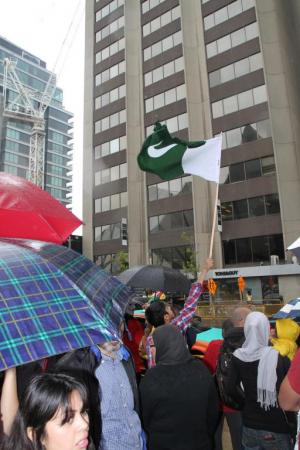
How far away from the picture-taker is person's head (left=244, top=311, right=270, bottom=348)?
10.9 ft

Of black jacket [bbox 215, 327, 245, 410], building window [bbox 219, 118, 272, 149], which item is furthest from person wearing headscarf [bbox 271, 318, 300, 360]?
building window [bbox 219, 118, 272, 149]

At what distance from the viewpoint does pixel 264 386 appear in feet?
10.3

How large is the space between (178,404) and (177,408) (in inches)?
1.3

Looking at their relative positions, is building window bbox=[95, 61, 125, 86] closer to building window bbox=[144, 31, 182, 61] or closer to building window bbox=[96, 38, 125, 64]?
building window bbox=[96, 38, 125, 64]

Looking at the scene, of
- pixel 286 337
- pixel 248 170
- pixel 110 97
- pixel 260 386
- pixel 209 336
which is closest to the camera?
pixel 260 386

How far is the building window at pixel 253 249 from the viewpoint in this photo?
1302 inches

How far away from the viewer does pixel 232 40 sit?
3822cm

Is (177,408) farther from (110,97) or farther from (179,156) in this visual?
(110,97)

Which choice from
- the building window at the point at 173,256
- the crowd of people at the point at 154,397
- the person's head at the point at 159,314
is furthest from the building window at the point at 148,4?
the crowd of people at the point at 154,397

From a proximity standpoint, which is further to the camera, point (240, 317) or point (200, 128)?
point (200, 128)

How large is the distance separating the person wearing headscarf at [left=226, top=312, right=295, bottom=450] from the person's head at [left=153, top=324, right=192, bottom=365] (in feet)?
2.20

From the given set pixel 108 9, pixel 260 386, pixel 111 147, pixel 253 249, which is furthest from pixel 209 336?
pixel 108 9

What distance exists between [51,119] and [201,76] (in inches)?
3219

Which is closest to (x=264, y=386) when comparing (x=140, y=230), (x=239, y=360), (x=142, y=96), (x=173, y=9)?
(x=239, y=360)
